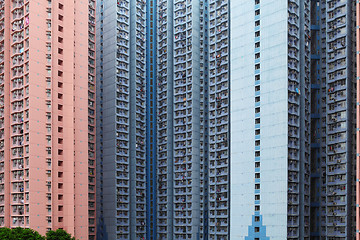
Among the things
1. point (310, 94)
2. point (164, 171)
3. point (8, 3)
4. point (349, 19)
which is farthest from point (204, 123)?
point (8, 3)

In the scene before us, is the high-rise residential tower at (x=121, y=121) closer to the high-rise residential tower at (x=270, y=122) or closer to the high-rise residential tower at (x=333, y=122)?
the high-rise residential tower at (x=270, y=122)

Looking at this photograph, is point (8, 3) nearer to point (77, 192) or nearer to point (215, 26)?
point (77, 192)

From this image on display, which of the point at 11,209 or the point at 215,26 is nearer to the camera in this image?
the point at 11,209

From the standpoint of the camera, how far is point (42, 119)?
76688 mm

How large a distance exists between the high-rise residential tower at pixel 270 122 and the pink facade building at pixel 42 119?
2570 centimetres

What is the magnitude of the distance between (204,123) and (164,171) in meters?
13.5

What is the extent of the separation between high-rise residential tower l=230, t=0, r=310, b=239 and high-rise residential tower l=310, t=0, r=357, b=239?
10.8 ft

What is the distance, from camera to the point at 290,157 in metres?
82.1

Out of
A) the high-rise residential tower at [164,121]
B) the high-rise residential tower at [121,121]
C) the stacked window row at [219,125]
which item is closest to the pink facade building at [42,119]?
the high-rise residential tower at [121,121]

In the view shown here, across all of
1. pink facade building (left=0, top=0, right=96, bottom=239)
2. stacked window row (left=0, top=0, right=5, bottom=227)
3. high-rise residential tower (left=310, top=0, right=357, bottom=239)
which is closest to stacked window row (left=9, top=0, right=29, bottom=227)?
pink facade building (left=0, top=0, right=96, bottom=239)

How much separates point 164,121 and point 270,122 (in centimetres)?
3572

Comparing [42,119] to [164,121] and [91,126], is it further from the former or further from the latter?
[164,121]

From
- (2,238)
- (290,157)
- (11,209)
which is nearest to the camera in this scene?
(2,238)

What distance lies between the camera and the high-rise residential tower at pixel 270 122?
8150 centimetres
